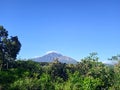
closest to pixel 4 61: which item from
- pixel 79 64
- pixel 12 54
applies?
pixel 12 54

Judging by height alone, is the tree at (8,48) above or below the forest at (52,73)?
above

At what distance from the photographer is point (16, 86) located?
46.8m

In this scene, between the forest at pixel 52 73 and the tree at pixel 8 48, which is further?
the tree at pixel 8 48

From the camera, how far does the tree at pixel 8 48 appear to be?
7522 centimetres

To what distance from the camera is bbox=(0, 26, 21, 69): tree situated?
247 ft

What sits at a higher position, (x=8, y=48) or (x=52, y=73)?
(x=8, y=48)

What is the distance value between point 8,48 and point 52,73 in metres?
13.5

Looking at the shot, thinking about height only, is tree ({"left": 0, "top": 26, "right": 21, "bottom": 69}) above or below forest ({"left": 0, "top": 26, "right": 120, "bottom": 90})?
above

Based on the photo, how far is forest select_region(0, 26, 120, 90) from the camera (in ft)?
159

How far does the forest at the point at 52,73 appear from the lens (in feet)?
159

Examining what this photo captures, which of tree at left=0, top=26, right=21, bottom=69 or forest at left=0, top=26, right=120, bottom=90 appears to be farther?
tree at left=0, top=26, right=21, bottom=69

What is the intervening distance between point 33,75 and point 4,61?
21752 mm

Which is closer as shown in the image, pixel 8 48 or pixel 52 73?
pixel 52 73

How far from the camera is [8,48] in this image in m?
76.8
